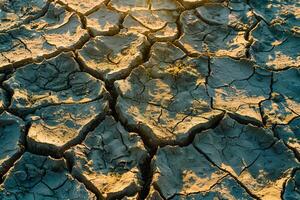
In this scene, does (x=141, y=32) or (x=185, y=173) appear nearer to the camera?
(x=185, y=173)

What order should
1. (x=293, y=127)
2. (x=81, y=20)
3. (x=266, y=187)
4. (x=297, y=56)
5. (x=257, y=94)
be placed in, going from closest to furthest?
(x=266, y=187) < (x=293, y=127) < (x=257, y=94) < (x=297, y=56) < (x=81, y=20)

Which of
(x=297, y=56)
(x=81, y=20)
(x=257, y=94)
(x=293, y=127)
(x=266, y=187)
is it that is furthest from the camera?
(x=81, y=20)

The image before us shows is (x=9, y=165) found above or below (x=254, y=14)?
below

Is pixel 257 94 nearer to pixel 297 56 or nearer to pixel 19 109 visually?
pixel 297 56

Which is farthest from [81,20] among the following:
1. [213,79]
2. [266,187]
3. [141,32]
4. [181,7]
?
[266,187]

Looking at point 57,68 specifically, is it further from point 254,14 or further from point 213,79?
point 254,14

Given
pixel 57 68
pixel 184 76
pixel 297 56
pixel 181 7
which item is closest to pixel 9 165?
pixel 57 68
